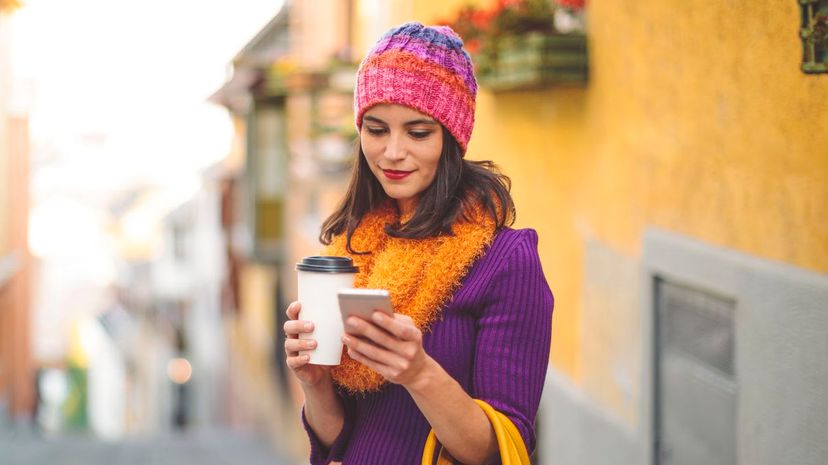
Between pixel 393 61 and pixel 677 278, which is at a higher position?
pixel 393 61

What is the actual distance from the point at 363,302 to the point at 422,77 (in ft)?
1.71

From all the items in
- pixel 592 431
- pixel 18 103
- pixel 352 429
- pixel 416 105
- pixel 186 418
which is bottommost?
pixel 186 418

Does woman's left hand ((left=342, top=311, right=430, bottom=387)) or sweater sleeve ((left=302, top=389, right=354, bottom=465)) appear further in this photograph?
sweater sleeve ((left=302, top=389, right=354, bottom=465))

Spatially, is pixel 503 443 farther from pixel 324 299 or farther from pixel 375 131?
pixel 375 131

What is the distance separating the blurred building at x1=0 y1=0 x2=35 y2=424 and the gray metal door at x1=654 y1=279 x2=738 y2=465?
15730mm

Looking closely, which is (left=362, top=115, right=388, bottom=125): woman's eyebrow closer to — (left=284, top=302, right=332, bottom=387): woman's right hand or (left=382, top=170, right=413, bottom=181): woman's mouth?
(left=382, top=170, right=413, bottom=181): woman's mouth

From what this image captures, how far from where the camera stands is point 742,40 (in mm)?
3305

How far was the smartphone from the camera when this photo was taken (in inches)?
65.1

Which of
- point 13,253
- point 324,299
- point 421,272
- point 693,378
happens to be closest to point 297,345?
point 324,299

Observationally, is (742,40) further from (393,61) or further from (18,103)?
(18,103)

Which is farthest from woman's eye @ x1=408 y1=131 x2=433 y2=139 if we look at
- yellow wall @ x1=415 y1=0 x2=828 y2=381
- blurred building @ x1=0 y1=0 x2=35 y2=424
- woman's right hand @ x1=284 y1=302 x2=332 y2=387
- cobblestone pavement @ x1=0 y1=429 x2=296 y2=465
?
blurred building @ x1=0 y1=0 x2=35 y2=424

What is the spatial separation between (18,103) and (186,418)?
17.3 m

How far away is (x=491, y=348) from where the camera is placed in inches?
74.2

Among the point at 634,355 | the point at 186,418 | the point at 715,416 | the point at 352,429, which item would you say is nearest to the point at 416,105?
the point at 352,429
